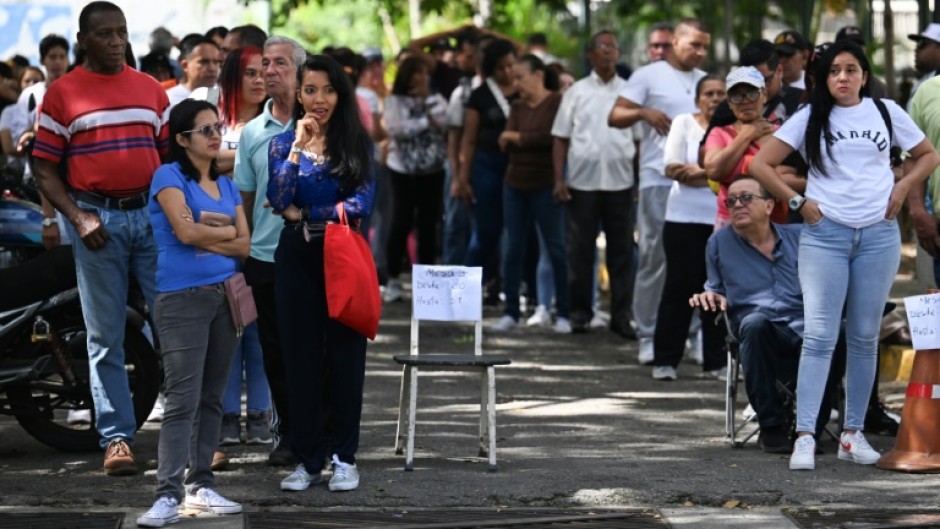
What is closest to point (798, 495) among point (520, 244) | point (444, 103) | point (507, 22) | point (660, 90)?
point (660, 90)

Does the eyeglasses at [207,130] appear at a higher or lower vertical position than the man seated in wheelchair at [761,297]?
higher

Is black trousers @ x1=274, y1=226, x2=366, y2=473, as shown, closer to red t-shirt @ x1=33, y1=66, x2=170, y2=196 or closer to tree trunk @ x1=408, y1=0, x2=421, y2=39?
red t-shirt @ x1=33, y1=66, x2=170, y2=196

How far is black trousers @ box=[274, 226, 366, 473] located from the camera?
323 inches

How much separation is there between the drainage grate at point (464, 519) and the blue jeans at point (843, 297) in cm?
157

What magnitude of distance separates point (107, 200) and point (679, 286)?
4.43 meters

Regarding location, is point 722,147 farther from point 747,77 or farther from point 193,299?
point 193,299

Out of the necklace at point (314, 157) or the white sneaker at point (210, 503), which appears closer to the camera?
the white sneaker at point (210, 503)

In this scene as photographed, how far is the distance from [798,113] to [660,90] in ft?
12.7

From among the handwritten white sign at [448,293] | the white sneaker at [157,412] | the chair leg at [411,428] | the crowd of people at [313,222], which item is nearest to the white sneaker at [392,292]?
the crowd of people at [313,222]

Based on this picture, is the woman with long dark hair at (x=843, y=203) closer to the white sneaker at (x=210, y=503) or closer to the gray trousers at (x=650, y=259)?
the white sneaker at (x=210, y=503)

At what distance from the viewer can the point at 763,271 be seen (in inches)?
385

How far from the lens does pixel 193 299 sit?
7645 millimetres

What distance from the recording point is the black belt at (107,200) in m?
8.89

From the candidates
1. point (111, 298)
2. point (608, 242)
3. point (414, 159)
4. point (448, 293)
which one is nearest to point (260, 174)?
point (111, 298)
